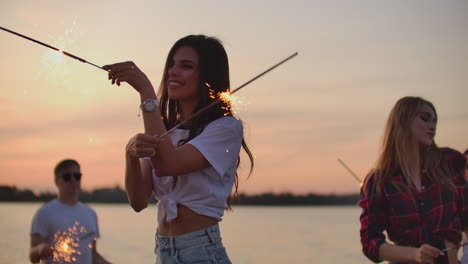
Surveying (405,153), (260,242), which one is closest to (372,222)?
(405,153)

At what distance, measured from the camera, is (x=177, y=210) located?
11.6 feet

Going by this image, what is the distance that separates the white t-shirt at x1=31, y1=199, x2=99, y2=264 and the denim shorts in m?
3.67

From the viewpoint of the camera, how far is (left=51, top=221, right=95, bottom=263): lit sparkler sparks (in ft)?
22.5

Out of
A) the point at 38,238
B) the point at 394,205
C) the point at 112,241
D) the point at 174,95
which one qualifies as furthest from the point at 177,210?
the point at 112,241

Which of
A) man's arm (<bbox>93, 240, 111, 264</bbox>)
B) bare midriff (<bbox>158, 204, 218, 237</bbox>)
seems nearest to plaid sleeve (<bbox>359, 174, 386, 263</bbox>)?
bare midriff (<bbox>158, 204, 218, 237</bbox>)

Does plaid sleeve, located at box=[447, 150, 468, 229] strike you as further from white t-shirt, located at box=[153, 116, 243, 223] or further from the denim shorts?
the denim shorts

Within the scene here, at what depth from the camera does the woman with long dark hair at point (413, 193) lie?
13.6 ft

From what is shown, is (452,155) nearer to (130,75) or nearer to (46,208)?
(130,75)

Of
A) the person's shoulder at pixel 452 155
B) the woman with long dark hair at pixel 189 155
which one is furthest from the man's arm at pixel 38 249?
the person's shoulder at pixel 452 155

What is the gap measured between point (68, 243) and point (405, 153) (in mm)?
3983

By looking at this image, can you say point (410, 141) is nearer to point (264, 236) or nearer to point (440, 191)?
point (440, 191)

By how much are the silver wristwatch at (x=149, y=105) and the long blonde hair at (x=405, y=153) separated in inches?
67.2

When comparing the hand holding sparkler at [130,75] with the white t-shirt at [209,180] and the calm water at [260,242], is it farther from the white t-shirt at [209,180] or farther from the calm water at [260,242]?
the calm water at [260,242]

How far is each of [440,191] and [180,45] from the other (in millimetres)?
1862
